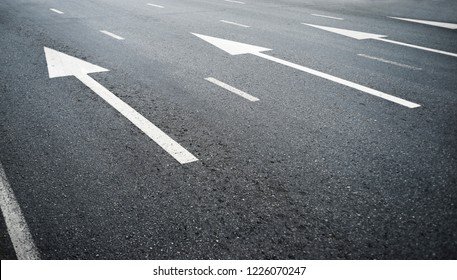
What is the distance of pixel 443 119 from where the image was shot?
4.85 metres

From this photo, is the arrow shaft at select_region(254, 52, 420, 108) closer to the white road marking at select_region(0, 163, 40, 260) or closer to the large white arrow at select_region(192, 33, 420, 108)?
the large white arrow at select_region(192, 33, 420, 108)

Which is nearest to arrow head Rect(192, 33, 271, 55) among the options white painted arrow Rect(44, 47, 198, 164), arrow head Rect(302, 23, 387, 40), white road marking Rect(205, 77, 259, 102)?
→ white road marking Rect(205, 77, 259, 102)

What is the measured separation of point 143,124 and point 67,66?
330cm

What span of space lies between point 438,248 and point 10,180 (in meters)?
4.04

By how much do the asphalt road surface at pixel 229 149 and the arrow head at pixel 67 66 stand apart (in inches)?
2.3

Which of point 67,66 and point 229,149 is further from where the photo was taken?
point 67,66

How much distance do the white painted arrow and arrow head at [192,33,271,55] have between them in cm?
289

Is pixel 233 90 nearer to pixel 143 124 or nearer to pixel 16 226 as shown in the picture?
pixel 143 124

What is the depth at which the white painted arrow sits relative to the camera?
425 cm

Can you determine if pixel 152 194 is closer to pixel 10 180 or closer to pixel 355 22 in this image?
pixel 10 180

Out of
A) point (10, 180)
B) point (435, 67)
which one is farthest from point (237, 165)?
point (435, 67)

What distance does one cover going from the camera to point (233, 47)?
852cm

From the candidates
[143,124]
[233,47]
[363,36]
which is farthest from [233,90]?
[363,36]

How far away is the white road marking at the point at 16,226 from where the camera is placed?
2895 millimetres
